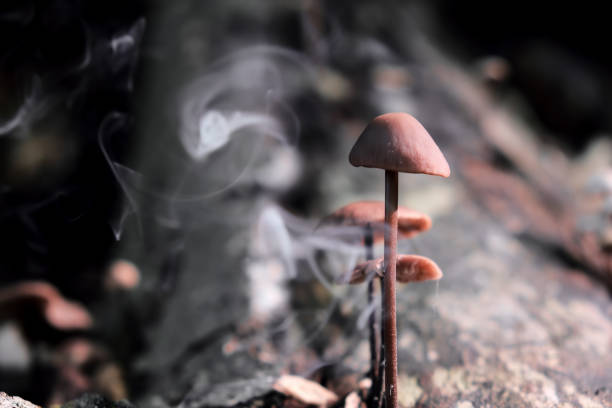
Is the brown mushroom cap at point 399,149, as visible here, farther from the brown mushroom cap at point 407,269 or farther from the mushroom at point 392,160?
the brown mushroom cap at point 407,269

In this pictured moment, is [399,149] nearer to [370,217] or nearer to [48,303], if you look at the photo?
[370,217]

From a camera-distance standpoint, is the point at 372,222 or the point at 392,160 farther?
the point at 372,222

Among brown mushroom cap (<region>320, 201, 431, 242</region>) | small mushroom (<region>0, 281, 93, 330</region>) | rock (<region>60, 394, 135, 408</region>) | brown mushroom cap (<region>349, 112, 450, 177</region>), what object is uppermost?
brown mushroom cap (<region>349, 112, 450, 177</region>)

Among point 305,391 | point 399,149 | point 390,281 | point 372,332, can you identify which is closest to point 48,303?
point 305,391

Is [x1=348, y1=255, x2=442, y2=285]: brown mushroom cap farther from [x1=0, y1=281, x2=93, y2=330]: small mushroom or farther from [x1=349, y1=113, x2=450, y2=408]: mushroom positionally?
[x1=0, y1=281, x2=93, y2=330]: small mushroom

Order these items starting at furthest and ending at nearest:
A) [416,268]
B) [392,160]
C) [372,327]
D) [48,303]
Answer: [48,303]
[372,327]
[416,268]
[392,160]

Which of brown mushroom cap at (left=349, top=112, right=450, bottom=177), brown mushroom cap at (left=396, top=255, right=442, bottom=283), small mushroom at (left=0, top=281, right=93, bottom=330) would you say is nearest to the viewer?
brown mushroom cap at (left=349, top=112, right=450, bottom=177)

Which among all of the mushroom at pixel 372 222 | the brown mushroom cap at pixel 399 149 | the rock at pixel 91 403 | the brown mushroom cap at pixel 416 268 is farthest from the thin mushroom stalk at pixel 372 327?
the rock at pixel 91 403

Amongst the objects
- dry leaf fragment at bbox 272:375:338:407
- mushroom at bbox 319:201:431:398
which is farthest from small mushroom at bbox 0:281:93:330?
mushroom at bbox 319:201:431:398

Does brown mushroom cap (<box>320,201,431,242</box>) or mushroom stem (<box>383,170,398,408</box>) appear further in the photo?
brown mushroom cap (<box>320,201,431,242</box>)
